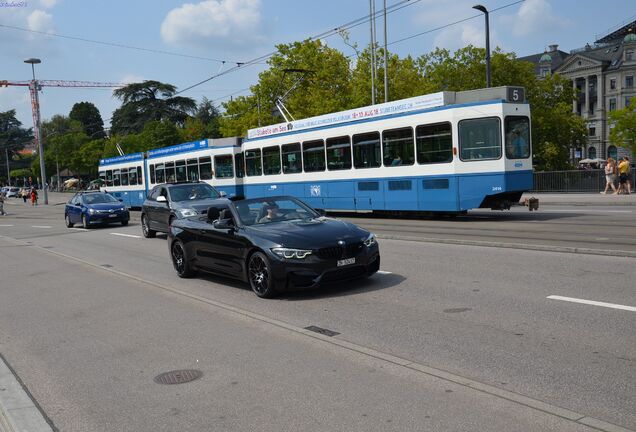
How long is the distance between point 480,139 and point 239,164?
1340 centimetres

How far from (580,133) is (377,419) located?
2148 inches

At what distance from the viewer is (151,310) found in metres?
8.32

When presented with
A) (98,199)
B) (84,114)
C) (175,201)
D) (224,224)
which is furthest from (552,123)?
(84,114)

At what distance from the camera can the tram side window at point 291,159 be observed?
24.7m

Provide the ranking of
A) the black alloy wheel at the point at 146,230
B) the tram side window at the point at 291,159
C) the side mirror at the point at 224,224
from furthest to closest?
1. the tram side window at the point at 291,159
2. the black alloy wheel at the point at 146,230
3. the side mirror at the point at 224,224

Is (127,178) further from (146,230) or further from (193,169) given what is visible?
(146,230)

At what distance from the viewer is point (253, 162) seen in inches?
1085

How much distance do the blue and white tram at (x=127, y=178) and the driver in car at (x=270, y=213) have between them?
29.3m

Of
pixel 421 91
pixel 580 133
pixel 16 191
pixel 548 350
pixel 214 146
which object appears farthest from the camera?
pixel 16 191

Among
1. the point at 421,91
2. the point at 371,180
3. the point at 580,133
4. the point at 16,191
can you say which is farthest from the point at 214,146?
the point at 16,191

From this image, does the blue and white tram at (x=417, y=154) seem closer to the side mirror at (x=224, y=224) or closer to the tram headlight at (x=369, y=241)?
the tram headlight at (x=369, y=241)

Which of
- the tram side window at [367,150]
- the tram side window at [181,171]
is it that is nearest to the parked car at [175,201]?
the tram side window at [367,150]

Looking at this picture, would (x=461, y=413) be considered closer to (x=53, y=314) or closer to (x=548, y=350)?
(x=548, y=350)

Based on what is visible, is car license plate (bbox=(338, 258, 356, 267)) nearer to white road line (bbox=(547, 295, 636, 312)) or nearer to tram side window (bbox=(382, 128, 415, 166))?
white road line (bbox=(547, 295, 636, 312))
